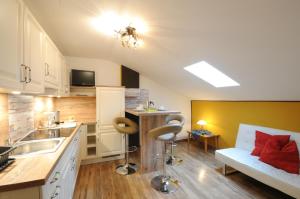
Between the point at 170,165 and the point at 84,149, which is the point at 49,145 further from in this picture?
the point at 170,165

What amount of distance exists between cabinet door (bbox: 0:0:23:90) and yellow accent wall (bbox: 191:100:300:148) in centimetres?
369

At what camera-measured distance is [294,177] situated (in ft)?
6.33

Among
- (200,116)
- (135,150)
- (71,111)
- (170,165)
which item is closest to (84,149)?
(71,111)

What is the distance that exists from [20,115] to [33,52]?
3.02 ft

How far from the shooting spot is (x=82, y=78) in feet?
11.6

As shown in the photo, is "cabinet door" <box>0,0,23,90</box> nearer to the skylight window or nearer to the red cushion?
the skylight window

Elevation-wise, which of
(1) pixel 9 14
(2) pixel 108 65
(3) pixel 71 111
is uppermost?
(2) pixel 108 65

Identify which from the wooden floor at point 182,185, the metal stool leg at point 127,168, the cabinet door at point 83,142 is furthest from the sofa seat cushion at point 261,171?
the cabinet door at point 83,142

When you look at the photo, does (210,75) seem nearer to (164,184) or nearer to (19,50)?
(164,184)

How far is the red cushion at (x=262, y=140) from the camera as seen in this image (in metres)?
2.34

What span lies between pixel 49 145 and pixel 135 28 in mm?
1802

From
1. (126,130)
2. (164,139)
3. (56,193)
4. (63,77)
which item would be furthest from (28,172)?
(63,77)

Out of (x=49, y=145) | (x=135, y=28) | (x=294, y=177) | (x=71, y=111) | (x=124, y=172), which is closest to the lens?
(x=49, y=145)

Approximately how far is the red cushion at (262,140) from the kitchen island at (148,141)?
148 cm
